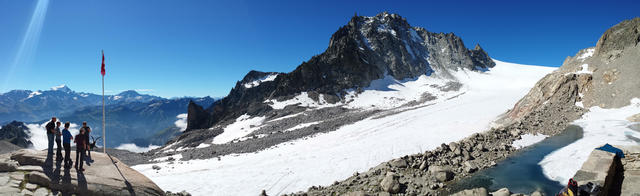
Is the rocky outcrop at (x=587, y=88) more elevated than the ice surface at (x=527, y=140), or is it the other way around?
the rocky outcrop at (x=587, y=88)

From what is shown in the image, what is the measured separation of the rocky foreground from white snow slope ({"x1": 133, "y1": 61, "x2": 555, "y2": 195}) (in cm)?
602

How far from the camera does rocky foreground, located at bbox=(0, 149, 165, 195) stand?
8.82m

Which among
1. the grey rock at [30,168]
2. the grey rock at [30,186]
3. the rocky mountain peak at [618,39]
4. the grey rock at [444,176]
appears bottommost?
the grey rock at [444,176]

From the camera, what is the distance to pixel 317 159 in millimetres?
22562

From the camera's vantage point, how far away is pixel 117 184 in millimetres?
10344

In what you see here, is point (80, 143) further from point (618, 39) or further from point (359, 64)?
point (359, 64)

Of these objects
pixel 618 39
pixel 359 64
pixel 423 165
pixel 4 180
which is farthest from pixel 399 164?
pixel 359 64

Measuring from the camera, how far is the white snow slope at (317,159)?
17484 mm

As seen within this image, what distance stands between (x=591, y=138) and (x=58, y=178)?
3395 cm

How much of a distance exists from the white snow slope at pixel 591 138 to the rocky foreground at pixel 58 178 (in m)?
22.3

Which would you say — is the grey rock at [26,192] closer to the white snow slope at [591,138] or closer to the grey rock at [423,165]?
the grey rock at [423,165]

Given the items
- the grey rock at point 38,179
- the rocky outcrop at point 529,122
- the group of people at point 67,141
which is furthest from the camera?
the rocky outcrop at point 529,122

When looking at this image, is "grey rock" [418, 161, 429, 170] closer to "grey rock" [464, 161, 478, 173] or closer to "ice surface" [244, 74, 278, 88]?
"grey rock" [464, 161, 478, 173]

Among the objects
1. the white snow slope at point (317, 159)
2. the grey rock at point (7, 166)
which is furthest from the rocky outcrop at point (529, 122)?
the grey rock at point (7, 166)
